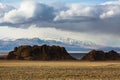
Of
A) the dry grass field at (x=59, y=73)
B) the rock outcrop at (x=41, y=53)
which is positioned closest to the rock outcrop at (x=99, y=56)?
the rock outcrop at (x=41, y=53)

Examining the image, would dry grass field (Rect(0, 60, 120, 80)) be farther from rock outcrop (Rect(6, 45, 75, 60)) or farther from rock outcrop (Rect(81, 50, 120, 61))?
rock outcrop (Rect(81, 50, 120, 61))

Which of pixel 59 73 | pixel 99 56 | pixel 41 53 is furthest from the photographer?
pixel 99 56

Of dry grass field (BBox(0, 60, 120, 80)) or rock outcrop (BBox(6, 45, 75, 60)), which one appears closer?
dry grass field (BBox(0, 60, 120, 80))

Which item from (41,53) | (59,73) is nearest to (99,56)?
(41,53)

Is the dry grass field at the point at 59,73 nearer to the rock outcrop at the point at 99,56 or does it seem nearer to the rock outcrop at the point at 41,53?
the rock outcrop at the point at 41,53

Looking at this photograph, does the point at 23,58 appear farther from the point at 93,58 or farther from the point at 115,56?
the point at 115,56

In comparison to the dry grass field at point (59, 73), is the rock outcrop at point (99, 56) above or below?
above

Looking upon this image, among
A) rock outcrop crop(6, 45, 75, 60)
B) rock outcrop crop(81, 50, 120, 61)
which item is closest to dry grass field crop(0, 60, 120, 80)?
rock outcrop crop(6, 45, 75, 60)

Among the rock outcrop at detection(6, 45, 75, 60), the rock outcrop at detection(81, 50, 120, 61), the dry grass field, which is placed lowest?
the dry grass field

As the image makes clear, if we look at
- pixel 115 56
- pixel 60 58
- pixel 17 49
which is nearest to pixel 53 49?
pixel 60 58

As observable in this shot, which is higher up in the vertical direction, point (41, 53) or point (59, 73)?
point (41, 53)

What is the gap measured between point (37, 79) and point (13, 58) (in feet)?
255

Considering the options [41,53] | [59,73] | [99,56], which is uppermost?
[41,53]

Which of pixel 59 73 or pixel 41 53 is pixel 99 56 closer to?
pixel 41 53
